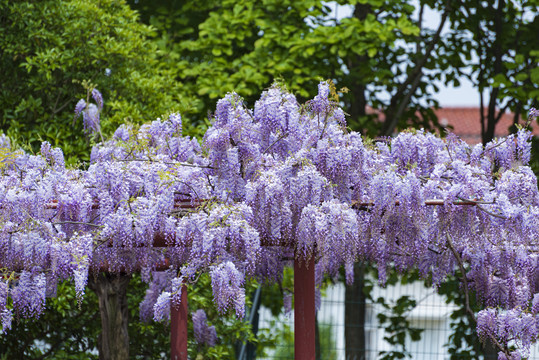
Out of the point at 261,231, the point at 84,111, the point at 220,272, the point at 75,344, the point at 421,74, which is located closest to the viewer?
the point at 220,272

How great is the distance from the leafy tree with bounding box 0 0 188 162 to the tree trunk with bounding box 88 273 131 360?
2.24 meters

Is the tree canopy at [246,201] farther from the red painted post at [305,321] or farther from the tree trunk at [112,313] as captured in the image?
the tree trunk at [112,313]

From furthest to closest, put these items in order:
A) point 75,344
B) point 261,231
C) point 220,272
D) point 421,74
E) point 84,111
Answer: point 421,74
point 75,344
point 84,111
point 261,231
point 220,272

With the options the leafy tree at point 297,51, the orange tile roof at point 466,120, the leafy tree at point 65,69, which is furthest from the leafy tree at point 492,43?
the orange tile roof at point 466,120

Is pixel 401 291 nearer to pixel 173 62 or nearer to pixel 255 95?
pixel 255 95

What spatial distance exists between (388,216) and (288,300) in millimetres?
2605

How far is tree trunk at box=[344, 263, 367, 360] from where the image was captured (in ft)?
34.2

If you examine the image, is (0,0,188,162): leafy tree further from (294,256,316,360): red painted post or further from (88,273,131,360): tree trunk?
(294,256,316,360): red painted post

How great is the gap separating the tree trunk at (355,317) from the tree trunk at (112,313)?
139 inches

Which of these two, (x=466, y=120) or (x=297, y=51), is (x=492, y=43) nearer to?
(x=297, y=51)

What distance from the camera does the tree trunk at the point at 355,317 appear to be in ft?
34.2

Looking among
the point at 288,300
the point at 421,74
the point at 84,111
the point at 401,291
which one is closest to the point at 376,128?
the point at 421,74

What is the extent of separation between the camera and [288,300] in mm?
8758

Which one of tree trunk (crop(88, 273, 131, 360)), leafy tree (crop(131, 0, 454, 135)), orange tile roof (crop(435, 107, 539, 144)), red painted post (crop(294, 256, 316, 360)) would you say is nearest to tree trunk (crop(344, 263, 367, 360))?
leafy tree (crop(131, 0, 454, 135))
